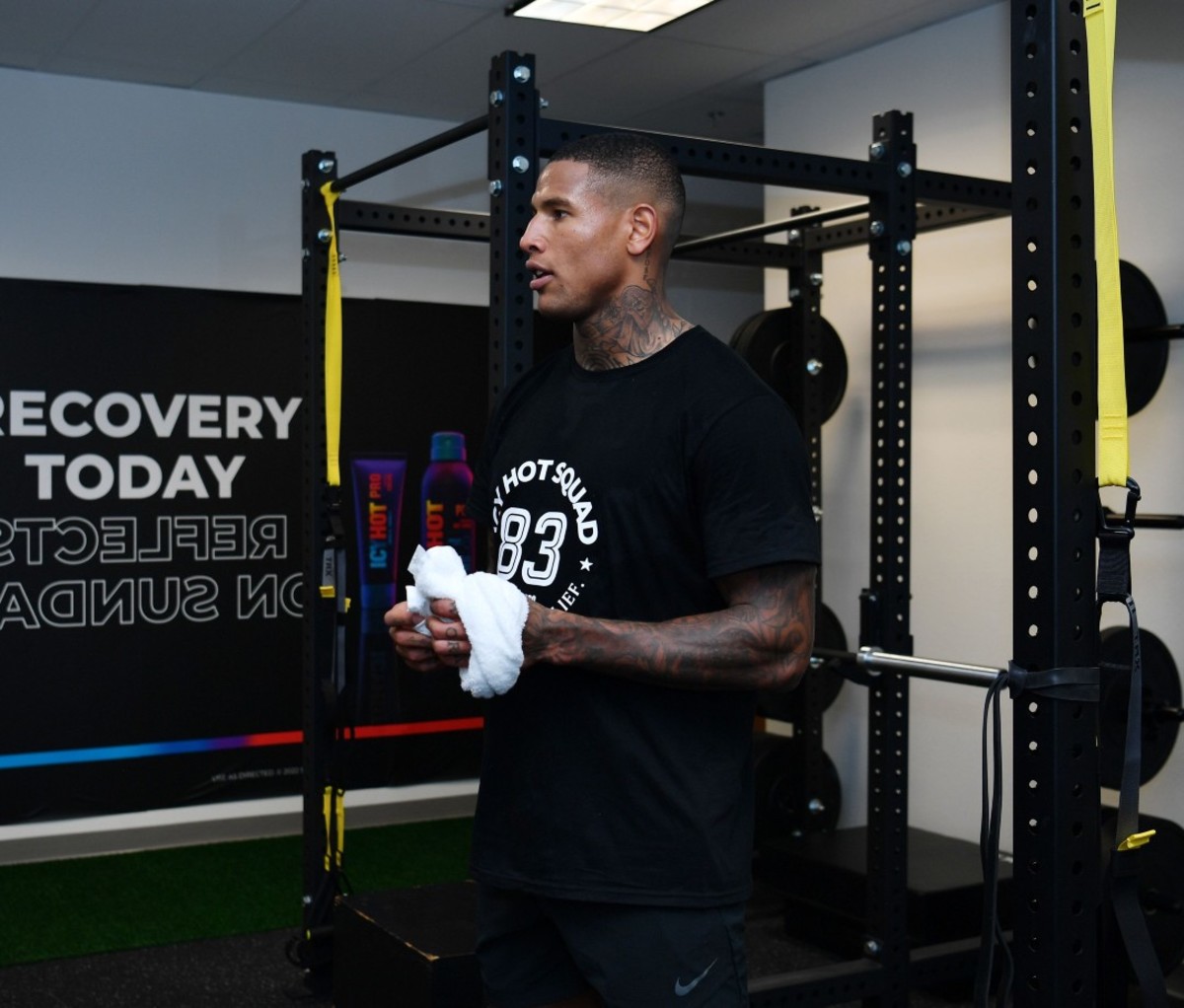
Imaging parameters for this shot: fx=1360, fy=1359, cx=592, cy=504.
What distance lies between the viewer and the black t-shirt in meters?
1.37

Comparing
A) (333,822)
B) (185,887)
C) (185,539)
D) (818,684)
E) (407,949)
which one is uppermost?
(185,539)

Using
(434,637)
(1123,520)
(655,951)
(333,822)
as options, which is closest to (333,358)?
(333,822)

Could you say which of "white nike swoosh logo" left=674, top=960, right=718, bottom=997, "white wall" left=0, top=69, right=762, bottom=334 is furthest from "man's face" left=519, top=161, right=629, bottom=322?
"white wall" left=0, top=69, right=762, bottom=334

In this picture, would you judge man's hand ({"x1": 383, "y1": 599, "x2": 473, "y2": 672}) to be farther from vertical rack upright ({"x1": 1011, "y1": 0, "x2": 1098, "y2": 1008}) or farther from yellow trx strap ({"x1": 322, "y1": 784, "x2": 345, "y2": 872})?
yellow trx strap ({"x1": 322, "y1": 784, "x2": 345, "y2": 872})

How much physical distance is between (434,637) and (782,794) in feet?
9.31

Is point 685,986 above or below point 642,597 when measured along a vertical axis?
below

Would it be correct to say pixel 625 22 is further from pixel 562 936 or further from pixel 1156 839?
pixel 562 936

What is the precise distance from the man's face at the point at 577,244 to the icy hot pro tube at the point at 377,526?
138 inches

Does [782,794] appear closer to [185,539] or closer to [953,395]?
[953,395]

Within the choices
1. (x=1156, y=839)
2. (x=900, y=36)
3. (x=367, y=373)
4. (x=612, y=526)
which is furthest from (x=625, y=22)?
(x=612, y=526)

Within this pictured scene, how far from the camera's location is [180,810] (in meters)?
4.67

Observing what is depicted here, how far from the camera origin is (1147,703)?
2971mm

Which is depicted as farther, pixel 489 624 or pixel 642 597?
pixel 642 597

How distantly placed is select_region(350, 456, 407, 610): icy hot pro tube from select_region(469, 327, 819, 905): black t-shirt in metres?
3.50
